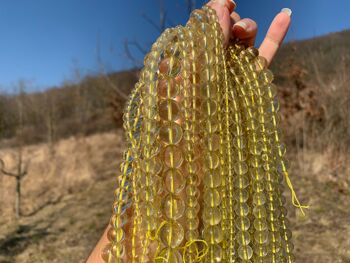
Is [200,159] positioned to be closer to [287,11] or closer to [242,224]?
[242,224]

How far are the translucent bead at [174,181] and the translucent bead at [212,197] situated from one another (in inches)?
1.5

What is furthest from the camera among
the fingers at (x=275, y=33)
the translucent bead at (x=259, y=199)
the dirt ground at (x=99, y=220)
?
the dirt ground at (x=99, y=220)

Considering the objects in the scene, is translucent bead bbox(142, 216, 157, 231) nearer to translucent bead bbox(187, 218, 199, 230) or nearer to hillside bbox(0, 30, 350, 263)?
translucent bead bbox(187, 218, 199, 230)

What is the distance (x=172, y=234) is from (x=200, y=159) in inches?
4.5

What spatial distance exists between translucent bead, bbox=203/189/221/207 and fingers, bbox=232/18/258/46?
0.25m

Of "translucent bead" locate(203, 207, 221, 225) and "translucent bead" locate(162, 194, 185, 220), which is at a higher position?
"translucent bead" locate(162, 194, 185, 220)

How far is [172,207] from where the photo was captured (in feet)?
1.54

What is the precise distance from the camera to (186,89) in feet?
1.66

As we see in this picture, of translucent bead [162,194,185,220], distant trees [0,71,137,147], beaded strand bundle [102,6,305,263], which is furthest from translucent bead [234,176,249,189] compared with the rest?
distant trees [0,71,137,147]

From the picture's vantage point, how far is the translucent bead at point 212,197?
495mm

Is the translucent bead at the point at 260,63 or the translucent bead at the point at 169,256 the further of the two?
the translucent bead at the point at 260,63

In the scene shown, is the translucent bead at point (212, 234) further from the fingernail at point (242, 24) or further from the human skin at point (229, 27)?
the fingernail at point (242, 24)

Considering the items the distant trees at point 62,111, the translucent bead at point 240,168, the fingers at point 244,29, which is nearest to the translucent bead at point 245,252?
the translucent bead at point 240,168

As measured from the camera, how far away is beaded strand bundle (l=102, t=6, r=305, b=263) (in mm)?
478
